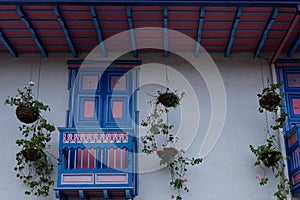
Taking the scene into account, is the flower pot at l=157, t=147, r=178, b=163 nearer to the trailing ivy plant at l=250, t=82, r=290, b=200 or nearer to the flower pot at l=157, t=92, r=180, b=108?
the flower pot at l=157, t=92, r=180, b=108

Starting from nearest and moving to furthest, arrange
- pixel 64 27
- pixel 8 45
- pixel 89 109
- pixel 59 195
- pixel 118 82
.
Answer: pixel 59 195 → pixel 64 27 → pixel 89 109 → pixel 8 45 → pixel 118 82

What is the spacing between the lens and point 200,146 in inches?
350

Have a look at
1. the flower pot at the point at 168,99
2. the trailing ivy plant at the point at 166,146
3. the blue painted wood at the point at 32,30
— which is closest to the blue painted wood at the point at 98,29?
the blue painted wood at the point at 32,30

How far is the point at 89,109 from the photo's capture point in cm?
918

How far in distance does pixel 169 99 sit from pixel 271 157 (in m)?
2.01

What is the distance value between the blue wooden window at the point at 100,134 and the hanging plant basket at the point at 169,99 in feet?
2.32

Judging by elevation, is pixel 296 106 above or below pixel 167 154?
above

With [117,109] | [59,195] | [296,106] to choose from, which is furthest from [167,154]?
[296,106]

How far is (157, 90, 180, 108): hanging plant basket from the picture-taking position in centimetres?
862

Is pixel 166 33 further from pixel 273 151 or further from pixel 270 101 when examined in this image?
pixel 273 151

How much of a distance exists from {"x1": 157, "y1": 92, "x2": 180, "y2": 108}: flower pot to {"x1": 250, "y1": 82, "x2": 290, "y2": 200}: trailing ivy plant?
59.7 inches

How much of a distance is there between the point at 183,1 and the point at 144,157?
280cm

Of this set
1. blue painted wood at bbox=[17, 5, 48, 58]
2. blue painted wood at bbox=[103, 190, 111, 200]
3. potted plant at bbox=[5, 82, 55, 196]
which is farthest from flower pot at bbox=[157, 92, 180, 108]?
blue painted wood at bbox=[17, 5, 48, 58]

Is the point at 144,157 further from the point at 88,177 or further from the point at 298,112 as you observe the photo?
the point at 298,112
